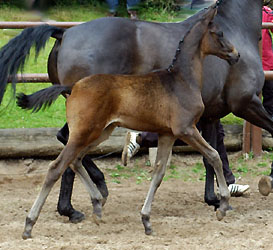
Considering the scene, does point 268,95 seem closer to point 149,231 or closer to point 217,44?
point 217,44

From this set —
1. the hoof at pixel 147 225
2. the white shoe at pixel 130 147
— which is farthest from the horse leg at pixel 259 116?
the hoof at pixel 147 225

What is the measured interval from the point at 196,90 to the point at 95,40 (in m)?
0.98

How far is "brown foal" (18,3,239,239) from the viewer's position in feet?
15.1

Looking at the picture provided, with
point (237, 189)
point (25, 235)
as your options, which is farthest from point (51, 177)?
point (237, 189)

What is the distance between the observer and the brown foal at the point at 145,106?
181 inches

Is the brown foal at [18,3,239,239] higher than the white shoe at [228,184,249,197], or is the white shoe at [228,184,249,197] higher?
the brown foal at [18,3,239,239]

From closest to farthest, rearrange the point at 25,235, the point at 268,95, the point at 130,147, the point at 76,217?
1. the point at 25,235
2. the point at 76,217
3. the point at 130,147
4. the point at 268,95

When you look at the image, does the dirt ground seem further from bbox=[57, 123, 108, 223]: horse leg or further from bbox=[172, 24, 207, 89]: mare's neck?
bbox=[172, 24, 207, 89]: mare's neck

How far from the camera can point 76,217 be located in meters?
5.37

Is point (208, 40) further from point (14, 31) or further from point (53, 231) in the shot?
point (14, 31)

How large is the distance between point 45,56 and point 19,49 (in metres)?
5.20

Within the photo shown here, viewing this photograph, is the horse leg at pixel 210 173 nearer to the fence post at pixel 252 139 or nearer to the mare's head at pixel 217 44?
the mare's head at pixel 217 44

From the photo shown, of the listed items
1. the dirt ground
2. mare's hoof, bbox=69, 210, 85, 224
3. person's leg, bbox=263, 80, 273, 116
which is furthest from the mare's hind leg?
person's leg, bbox=263, 80, 273, 116

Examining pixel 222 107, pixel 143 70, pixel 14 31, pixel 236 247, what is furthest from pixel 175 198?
pixel 14 31
